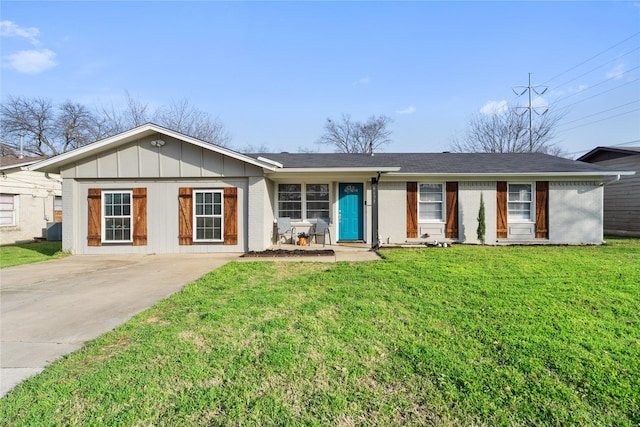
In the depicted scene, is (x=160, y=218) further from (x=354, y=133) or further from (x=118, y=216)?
(x=354, y=133)

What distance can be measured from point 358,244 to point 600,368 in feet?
28.3

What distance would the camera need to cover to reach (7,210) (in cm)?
1396

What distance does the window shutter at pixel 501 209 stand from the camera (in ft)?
38.3

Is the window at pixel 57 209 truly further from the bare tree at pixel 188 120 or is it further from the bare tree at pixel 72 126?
the bare tree at pixel 72 126

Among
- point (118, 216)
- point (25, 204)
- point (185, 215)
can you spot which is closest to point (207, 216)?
point (185, 215)

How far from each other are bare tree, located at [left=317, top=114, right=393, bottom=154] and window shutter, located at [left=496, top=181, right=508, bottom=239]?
24984mm

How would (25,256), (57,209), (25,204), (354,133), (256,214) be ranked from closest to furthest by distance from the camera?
(25,256), (256,214), (25,204), (57,209), (354,133)

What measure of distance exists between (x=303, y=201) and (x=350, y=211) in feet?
5.77

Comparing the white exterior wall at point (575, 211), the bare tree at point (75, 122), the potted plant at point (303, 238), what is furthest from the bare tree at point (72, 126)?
the white exterior wall at point (575, 211)

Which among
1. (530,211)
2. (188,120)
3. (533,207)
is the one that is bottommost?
(530,211)

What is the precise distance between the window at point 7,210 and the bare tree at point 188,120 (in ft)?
43.3

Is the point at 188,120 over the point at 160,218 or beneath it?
over

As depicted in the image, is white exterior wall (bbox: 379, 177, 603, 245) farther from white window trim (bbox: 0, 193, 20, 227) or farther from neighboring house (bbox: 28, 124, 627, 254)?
white window trim (bbox: 0, 193, 20, 227)

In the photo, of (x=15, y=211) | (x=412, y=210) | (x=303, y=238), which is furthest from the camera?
(x=15, y=211)
